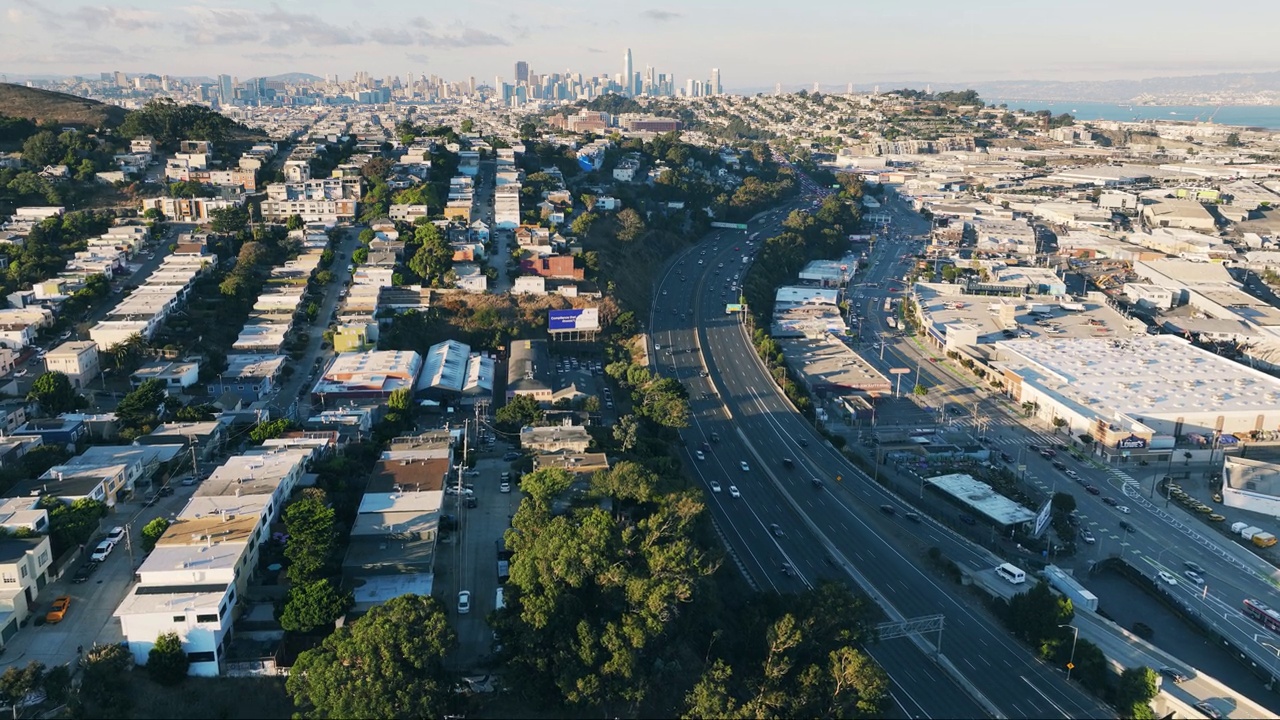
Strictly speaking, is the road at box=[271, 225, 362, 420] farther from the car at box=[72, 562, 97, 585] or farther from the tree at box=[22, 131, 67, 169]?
the tree at box=[22, 131, 67, 169]

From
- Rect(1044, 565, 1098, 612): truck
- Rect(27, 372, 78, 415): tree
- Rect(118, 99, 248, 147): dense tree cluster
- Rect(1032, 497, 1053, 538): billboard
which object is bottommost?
Rect(1044, 565, 1098, 612): truck

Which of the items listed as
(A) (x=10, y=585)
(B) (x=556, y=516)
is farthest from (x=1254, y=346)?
(A) (x=10, y=585)

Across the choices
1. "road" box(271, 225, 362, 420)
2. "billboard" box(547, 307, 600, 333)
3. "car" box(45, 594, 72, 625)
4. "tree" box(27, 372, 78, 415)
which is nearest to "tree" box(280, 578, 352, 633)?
"car" box(45, 594, 72, 625)

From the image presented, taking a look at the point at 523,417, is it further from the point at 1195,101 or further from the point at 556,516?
the point at 1195,101

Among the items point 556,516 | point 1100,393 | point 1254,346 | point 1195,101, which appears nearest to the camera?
point 556,516

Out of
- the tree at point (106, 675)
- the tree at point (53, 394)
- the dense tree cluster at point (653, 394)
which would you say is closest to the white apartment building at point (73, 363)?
the tree at point (53, 394)

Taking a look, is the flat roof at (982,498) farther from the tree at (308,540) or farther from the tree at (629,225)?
the tree at (629,225)

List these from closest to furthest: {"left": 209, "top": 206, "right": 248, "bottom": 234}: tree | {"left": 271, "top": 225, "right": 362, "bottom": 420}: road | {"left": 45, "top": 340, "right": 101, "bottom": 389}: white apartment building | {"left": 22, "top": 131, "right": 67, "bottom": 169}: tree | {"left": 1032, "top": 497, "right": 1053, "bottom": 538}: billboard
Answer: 1. {"left": 1032, "top": 497, "right": 1053, "bottom": 538}: billboard
2. {"left": 45, "top": 340, "right": 101, "bottom": 389}: white apartment building
3. {"left": 271, "top": 225, "right": 362, "bottom": 420}: road
4. {"left": 209, "top": 206, "right": 248, "bottom": 234}: tree
5. {"left": 22, "top": 131, "right": 67, "bottom": 169}: tree
